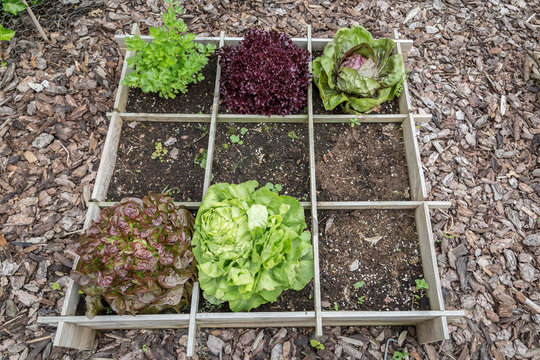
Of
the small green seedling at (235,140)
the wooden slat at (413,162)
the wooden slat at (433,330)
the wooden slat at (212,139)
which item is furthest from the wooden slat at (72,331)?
the wooden slat at (413,162)

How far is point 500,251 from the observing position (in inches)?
113

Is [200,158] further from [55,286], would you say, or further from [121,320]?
[55,286]

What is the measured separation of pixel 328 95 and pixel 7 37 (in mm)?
2526

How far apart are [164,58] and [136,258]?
1408 millimetres

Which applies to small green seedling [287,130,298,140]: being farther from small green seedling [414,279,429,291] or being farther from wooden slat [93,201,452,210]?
small green seedling [414,279,429,291]

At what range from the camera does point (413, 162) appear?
Result: 2.80 m

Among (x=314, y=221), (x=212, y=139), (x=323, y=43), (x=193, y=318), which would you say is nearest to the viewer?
(x=193, y=318)

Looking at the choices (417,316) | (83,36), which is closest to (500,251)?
(417,316)

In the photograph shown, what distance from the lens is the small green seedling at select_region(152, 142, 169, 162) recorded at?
2896 mm

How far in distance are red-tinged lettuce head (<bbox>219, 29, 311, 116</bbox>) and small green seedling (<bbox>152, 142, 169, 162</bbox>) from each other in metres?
0.59

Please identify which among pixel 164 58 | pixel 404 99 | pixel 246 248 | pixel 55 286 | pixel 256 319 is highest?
pixel 164 58

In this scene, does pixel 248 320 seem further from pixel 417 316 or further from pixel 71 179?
pixel 71 179

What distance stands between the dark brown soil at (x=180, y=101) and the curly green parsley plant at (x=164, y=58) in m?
0.25

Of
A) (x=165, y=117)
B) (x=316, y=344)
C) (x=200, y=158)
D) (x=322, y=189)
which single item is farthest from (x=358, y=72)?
Result: (x=316, y=344)
